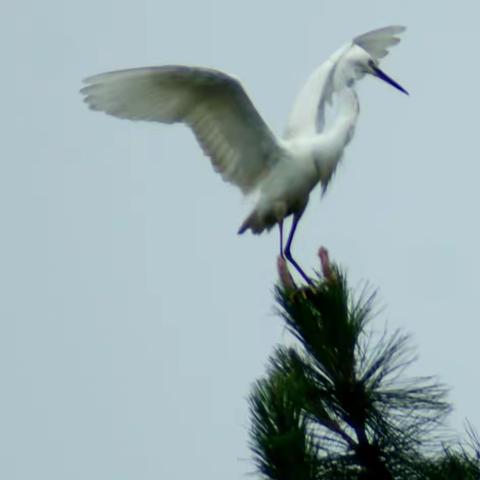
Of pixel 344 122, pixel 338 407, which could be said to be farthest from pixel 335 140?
pixel 338 407

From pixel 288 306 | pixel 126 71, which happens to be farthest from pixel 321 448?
pixel 126 71

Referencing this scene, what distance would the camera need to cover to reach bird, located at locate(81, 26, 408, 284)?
899 centimetres

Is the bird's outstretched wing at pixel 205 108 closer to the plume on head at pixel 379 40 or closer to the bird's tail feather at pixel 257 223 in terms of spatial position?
the bird's tail feather at pixel 257 223

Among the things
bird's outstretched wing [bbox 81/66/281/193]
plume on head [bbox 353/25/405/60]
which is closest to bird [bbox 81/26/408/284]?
bird's outstretched wing [bbox 81/66/281/193]

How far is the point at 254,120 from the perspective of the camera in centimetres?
947

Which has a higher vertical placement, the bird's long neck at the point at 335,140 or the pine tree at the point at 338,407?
the bird's long neck at the point at 335,140

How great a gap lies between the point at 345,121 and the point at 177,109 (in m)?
1.02

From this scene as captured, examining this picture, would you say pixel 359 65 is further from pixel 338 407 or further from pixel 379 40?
pixel 338 407

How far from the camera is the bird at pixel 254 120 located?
8.99 m

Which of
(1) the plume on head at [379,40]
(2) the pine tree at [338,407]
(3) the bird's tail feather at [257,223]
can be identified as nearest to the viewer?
(2) the pine tree at [338,407]

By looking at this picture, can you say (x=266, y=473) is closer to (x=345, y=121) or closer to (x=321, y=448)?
(x=321, y=448)

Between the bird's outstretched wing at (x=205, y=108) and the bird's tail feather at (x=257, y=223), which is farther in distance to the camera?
the bird's tail feather at (x=257, y=223)

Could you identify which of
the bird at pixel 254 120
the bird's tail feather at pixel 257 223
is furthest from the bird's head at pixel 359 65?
the bird's tail feather at pixel 257 223

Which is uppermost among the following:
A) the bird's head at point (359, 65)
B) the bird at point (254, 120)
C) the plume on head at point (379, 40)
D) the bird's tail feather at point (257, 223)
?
the plume on head at point (379, 40)
